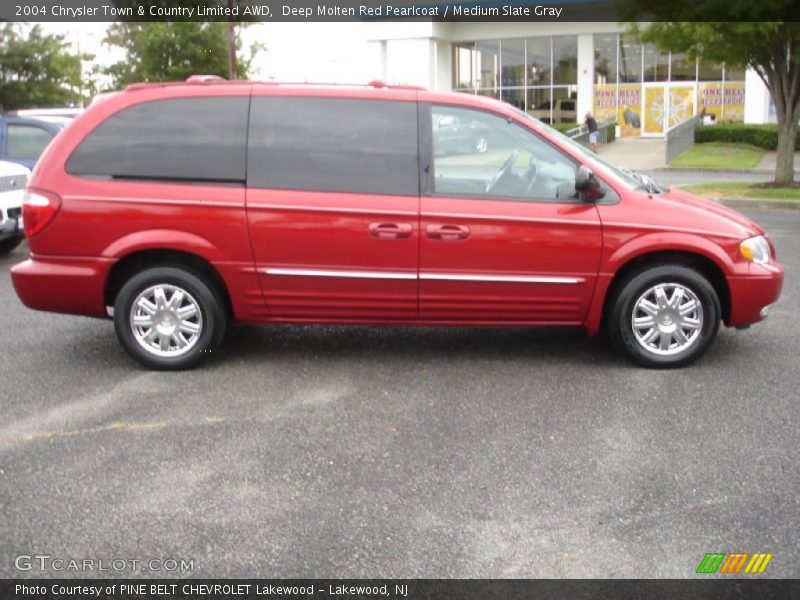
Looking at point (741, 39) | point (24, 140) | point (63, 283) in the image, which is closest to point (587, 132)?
point (741, 39)

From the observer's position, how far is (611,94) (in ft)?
136

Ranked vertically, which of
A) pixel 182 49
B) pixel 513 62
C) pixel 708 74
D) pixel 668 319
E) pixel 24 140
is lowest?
pixel 668 319

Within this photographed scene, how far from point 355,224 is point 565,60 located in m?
38.0

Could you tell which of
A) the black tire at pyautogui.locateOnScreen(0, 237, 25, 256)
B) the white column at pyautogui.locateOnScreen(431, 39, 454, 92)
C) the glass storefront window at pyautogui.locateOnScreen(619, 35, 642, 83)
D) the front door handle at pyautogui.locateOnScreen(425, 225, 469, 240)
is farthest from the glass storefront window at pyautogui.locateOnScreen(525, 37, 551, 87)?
the front door handle at pyautogui.locateOnScreen(425, 225, 469, 240)

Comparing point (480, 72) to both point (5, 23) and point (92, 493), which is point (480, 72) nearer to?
point (5, 23)

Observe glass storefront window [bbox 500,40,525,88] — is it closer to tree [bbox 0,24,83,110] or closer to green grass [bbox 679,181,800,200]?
tree [bbox 0,24,83,110]

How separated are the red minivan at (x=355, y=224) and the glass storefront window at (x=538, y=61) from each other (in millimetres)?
37604

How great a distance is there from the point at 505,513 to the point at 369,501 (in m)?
0.61

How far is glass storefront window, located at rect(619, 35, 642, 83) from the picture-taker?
40.8 meters

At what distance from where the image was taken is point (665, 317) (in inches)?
247

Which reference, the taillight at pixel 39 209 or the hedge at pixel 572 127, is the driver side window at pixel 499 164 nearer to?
the taillight at pixel 39 209

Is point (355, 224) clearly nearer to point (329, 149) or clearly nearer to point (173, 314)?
point (329, 149)

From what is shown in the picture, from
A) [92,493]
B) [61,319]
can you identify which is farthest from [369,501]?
[61,319]

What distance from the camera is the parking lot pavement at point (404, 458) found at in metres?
3.82
